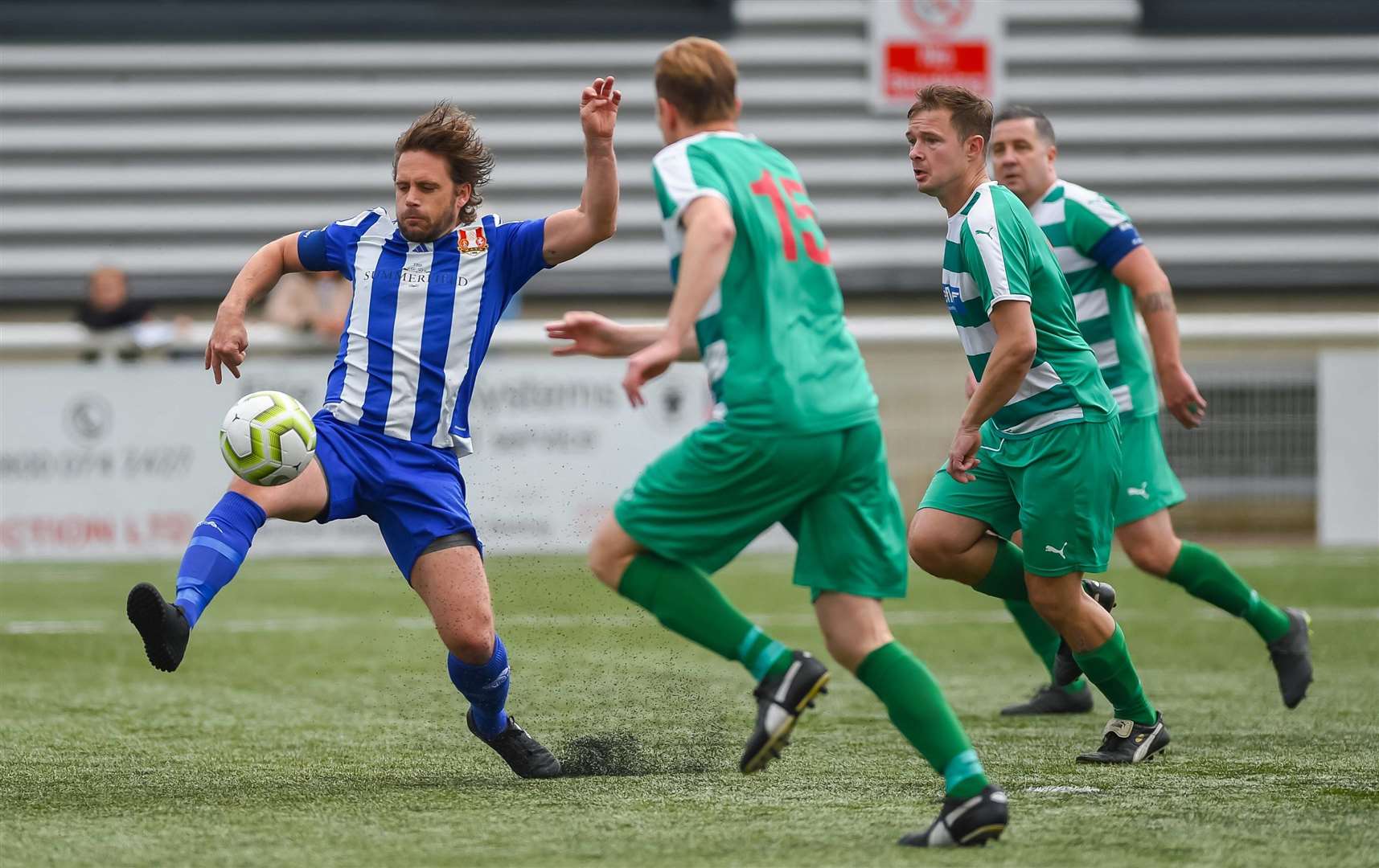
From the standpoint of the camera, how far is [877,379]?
1344 centimetres

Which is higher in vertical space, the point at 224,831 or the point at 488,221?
the point at 488,221

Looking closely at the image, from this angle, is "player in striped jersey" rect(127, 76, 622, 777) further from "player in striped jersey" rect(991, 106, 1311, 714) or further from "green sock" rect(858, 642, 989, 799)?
"player in striped jersey" rect(991, 106, 1311, 714)

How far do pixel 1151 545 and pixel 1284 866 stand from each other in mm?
2468

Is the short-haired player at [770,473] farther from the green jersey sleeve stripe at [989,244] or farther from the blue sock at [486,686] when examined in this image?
the blue sock at [486,686]

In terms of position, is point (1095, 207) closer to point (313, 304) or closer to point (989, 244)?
point (989, 244)

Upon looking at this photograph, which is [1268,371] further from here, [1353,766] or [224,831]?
[224,831]

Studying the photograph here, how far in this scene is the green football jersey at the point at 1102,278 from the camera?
6078 mm

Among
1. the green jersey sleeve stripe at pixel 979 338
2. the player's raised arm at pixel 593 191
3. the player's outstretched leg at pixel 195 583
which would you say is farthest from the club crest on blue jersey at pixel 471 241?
the green jersey sleeve stripe at pixel 979 338

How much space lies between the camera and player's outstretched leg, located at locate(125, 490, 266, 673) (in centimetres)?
432

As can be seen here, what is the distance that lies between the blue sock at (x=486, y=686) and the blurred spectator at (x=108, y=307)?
8.85 metres

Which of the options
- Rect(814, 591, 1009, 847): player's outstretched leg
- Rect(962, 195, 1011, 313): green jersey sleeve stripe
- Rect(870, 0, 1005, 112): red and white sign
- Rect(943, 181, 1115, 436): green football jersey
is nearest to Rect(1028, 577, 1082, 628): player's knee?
Rect(943, 181, 1115, 436): green football jersey

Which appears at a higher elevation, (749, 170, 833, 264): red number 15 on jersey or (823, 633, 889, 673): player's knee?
(749, 170, 833, 264): red number 15 on jersey

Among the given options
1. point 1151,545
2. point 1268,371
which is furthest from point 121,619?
point 1268,371

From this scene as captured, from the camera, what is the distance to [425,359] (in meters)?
4.99
